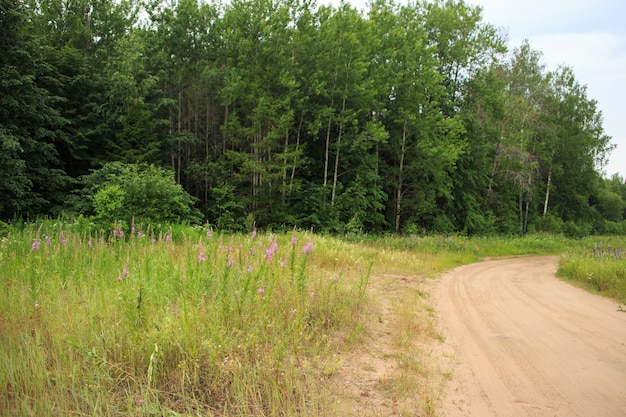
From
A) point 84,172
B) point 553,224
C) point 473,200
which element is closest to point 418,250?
point 473,200

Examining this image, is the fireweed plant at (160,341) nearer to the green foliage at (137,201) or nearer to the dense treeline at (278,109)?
the green foliage at (137,201)

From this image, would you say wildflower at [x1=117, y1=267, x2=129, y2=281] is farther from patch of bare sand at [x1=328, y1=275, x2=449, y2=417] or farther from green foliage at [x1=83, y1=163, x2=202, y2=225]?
green foliage at [x1=83, y1=163, x2=202, y2=225]

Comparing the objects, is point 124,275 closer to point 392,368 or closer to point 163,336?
point 163,336

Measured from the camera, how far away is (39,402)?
8.34 ft

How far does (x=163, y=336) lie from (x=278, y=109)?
839 inches

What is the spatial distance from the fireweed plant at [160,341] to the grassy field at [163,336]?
1 cm

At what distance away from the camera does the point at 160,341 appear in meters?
3.08

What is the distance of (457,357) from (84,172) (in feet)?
83.0

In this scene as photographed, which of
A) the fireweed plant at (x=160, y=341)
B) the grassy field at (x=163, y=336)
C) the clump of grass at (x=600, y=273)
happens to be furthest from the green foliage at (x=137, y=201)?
the clump of grass at (x=600, y=273)

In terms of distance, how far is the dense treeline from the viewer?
71.3ft

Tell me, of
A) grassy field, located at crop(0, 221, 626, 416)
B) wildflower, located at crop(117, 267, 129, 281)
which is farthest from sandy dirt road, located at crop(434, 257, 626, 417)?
wildflower, located at crop(117, 267, 129, 281)

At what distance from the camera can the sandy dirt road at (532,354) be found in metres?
3.19

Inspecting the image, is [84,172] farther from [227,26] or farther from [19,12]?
[227,26]

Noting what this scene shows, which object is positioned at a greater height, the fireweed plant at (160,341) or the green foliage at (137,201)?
the green foliage at (137,201)
